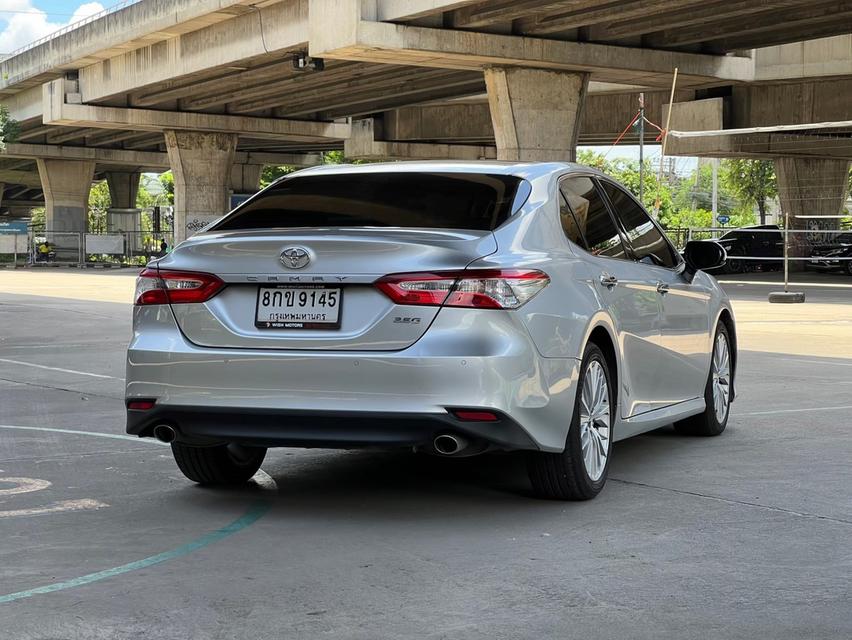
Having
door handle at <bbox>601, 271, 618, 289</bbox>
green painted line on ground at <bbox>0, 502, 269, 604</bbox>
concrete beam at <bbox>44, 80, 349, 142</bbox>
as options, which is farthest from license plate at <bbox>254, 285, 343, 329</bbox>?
concrete beam at <bbox>44, 80, 349, 142</bbox>

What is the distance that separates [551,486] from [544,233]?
3.72 ft

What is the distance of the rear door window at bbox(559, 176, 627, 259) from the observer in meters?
6.56

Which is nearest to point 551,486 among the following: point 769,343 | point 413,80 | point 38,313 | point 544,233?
point 544,233

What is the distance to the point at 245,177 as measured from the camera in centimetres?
7781

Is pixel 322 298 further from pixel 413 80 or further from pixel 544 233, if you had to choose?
pixel 413 80

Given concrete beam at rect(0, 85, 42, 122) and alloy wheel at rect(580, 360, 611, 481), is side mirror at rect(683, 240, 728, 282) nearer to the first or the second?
alloy wheel at rect(580, 360, 611, 481)

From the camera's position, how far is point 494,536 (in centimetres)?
554

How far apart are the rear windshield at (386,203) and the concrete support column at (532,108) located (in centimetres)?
2537

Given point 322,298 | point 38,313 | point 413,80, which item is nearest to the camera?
point 322,298

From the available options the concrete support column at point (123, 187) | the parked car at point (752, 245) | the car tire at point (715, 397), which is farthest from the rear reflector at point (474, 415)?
the concrete support column at point (123, 187)

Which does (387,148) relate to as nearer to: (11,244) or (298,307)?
(11,244)

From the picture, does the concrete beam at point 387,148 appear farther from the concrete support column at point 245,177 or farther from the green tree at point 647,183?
the green tree at point 647,183

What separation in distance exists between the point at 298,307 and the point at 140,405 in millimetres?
871

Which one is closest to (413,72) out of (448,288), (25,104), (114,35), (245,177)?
(114,35)
